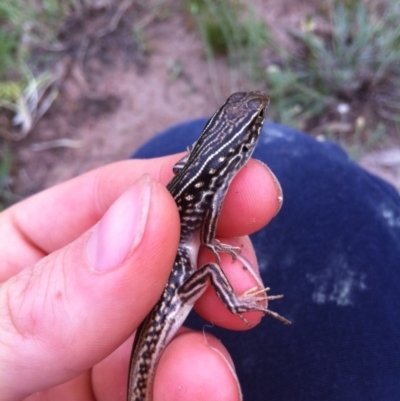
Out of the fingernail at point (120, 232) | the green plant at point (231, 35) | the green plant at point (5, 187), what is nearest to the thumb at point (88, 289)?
the fingernail at point (120, 232)

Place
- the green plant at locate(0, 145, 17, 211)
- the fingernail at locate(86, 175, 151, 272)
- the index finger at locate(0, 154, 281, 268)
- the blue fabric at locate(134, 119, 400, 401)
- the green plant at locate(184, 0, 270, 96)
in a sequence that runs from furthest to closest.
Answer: the green plant at locate(184, 0, 270, 96)
the green plant at locate(0, 145, 17, 211)
the index finger at locate(0, 154, 281, 268)
the blue fabric at locate(134, 119, 400, 401)
the fingernail at locate(86, 175, 151, 272)

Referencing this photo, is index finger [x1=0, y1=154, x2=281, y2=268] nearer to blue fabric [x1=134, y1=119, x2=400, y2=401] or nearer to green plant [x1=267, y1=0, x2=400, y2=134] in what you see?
blue fabric [x1=134, y1=119, x2=400, y2=401]

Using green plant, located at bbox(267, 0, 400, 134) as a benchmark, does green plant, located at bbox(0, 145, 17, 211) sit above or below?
above

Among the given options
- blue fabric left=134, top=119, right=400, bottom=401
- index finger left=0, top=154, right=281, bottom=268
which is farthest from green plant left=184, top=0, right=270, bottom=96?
index finger left=0, top=154, right=281, bottom=268

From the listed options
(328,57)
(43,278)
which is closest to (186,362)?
(43,278)

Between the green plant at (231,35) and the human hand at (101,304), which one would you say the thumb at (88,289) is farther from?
the green plant at (231,35)
